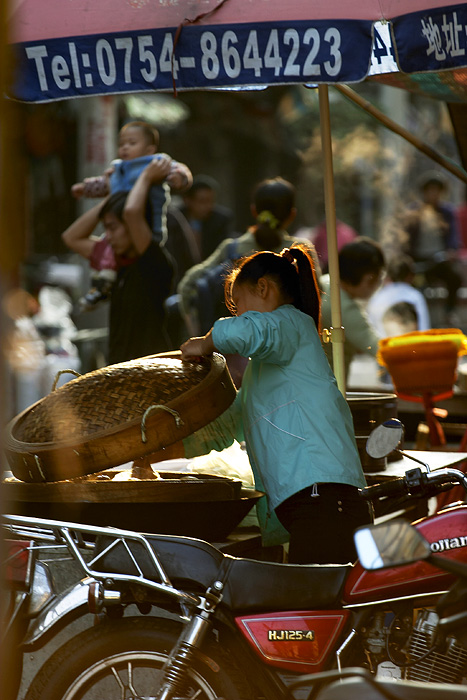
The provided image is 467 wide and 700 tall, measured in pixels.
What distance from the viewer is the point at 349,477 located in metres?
3.20

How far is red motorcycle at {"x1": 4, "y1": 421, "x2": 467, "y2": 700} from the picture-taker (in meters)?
2.61

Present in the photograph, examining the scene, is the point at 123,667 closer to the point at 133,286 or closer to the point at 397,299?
the point at 133,286

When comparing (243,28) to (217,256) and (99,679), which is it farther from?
(217,256)

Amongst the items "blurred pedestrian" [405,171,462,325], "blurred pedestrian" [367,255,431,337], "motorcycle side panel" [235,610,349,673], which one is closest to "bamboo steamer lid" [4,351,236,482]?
"motorcycle side panel" [235,610,349,673]

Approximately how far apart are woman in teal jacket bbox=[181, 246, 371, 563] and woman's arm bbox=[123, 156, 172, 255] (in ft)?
9.63

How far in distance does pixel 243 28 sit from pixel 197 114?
59.5 feet

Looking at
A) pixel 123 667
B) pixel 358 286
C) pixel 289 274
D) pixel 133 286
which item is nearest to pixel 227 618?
pixel 123 667

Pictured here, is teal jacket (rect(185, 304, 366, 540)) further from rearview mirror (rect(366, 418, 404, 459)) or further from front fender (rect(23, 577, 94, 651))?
front fender (rect(23, 577, 94, 651))

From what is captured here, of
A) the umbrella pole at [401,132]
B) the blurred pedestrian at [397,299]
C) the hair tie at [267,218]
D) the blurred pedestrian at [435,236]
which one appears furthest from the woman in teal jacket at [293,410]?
the blurred pedestrian at [435,236]

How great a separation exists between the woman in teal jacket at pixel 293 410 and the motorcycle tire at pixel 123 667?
619mm

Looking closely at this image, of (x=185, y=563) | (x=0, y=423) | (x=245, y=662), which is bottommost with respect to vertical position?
(x=245, y=662)

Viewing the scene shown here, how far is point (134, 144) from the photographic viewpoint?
251 inches

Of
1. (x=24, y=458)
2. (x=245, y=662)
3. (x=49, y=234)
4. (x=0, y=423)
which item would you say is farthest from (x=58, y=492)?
(x=49, y=234)

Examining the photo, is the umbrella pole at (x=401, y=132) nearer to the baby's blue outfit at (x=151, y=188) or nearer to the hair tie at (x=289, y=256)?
the hair tie at (x=289, y=256)
